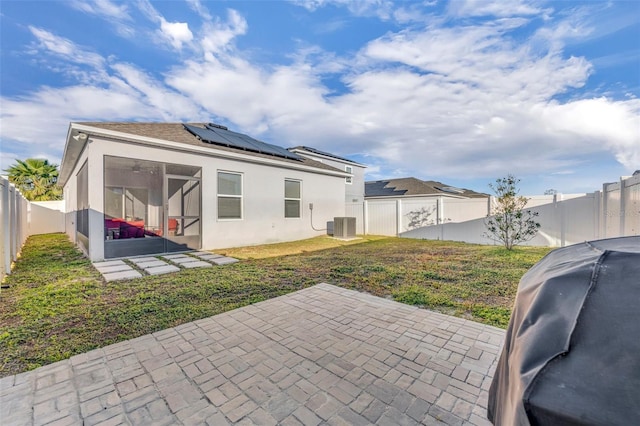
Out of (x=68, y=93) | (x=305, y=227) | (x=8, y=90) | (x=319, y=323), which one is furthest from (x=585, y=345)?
(x=8, y=90)

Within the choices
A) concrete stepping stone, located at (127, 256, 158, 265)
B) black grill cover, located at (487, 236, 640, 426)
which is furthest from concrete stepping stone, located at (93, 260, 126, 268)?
black grill cover, located at (487, 236, 640, 426)

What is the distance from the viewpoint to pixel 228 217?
29.2 feet

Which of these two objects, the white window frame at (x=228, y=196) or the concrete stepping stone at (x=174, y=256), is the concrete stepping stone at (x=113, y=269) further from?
the white window frame at (x=228, y=196)

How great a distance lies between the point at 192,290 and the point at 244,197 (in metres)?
5.13

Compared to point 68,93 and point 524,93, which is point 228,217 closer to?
point 68,93

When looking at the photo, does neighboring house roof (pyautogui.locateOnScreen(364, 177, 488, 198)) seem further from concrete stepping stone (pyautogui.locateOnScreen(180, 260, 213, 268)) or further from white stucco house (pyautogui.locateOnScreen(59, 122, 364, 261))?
concrete stepping stone (pyautogui.locateOnScreen(180, 260, 213, 268))

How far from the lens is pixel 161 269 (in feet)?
19.2

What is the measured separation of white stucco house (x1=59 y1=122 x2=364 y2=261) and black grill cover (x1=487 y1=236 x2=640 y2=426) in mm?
8153

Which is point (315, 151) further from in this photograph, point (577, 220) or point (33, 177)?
point (33, 177)

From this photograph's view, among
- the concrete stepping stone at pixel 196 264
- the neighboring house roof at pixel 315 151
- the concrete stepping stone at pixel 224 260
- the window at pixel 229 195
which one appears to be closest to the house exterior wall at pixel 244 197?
the window at pixel 229 195

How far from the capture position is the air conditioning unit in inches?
466

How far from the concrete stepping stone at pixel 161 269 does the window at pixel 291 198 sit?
5180mm

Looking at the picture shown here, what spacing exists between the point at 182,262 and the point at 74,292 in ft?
7.65

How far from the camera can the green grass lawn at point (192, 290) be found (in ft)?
9.80
